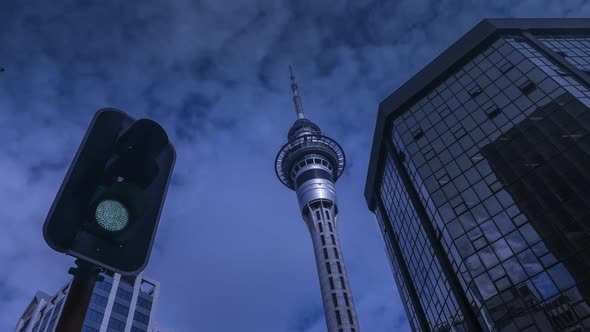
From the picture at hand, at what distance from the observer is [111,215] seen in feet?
11.2

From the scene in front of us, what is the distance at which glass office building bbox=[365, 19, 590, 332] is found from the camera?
3011cm

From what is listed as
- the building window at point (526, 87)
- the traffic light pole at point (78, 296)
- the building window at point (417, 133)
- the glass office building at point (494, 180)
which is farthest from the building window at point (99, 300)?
the traffic light pole at point (78, 296)

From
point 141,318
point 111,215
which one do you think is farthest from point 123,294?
point 111,215

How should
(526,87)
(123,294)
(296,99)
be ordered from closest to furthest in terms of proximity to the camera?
(526,87) < (123,294) < (296,99)

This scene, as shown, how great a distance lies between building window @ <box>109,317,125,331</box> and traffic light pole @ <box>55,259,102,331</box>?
3405 inches

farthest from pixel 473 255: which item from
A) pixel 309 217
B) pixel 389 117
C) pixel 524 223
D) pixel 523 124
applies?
pixel 309 217

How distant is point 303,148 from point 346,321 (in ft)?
139

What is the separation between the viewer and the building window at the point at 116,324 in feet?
260

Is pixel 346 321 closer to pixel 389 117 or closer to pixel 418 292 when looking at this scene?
pixel 418 292

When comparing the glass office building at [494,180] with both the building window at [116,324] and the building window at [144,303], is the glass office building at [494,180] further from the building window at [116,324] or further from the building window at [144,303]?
the building window at [144,303]

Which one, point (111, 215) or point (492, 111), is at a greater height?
point (492, 111)

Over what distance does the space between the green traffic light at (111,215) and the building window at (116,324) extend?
283 ft

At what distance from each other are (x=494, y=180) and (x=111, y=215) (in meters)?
37.7

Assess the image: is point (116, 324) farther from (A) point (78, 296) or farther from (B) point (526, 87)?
(A) point (78, 296)
